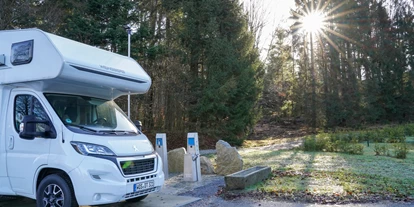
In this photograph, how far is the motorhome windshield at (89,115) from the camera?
5.61 metres

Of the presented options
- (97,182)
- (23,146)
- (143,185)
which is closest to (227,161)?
(143,185)

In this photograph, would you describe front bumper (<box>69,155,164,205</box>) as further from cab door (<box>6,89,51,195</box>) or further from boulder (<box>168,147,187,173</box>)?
boulder (<box>168,147,187,173</box>)

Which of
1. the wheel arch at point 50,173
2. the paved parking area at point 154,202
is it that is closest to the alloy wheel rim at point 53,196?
the wheel arch at point 50,173

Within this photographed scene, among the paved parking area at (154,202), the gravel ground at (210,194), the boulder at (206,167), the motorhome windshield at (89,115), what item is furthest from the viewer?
the boulder at (206,167)

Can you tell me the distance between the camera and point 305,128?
3138 cm

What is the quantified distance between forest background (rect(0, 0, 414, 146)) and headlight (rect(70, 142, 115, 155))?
9837mm

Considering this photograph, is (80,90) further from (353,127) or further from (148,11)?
(353,127)

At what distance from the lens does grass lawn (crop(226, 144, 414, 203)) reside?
6559mm

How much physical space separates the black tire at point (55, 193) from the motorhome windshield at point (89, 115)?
2.75 feet

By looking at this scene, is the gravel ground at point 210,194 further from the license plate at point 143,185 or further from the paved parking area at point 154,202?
the license plate at point 143,185

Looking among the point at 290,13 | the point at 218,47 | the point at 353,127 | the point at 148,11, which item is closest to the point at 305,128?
the point at 353,127

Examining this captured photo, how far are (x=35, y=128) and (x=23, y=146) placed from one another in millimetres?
488

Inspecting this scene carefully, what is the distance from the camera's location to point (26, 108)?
580 centimetres

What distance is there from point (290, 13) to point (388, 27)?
9.78m
